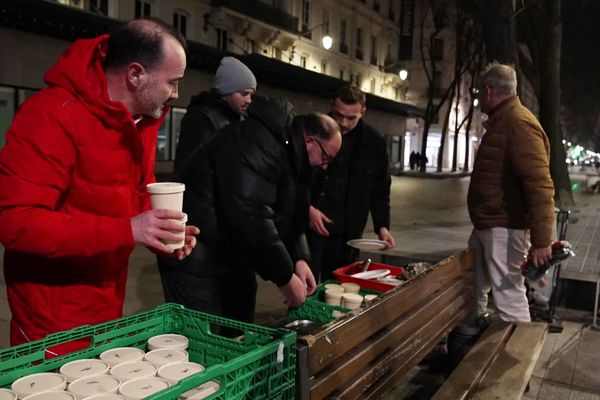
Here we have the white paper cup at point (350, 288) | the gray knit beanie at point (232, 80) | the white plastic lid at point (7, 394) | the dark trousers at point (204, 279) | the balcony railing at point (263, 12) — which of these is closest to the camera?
the white plastic lid at point (7, 394)

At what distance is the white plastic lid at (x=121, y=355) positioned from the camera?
1.72 m

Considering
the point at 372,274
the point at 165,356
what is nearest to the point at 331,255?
the point at 372,274

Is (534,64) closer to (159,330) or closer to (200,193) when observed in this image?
(200,193)

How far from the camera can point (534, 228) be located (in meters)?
4.16

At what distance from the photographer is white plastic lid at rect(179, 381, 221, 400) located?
149 cm

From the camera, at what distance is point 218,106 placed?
4.04m

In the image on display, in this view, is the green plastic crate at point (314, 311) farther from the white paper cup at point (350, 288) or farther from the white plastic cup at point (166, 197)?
the white plastic cup at point (166, 197)

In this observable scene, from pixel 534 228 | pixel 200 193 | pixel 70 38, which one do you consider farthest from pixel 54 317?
pixel 70 38

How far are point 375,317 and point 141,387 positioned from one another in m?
1.32

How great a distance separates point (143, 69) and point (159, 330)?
94cm

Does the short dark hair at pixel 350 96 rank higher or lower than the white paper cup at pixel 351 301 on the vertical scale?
higher

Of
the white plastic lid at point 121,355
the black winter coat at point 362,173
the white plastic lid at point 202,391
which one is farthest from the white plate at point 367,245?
the white plastic lid at point 202,391

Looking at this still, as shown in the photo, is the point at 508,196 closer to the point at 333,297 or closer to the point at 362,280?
the point at 362,280

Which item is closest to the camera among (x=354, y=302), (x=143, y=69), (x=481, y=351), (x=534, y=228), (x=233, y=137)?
(x=143, y=69)
